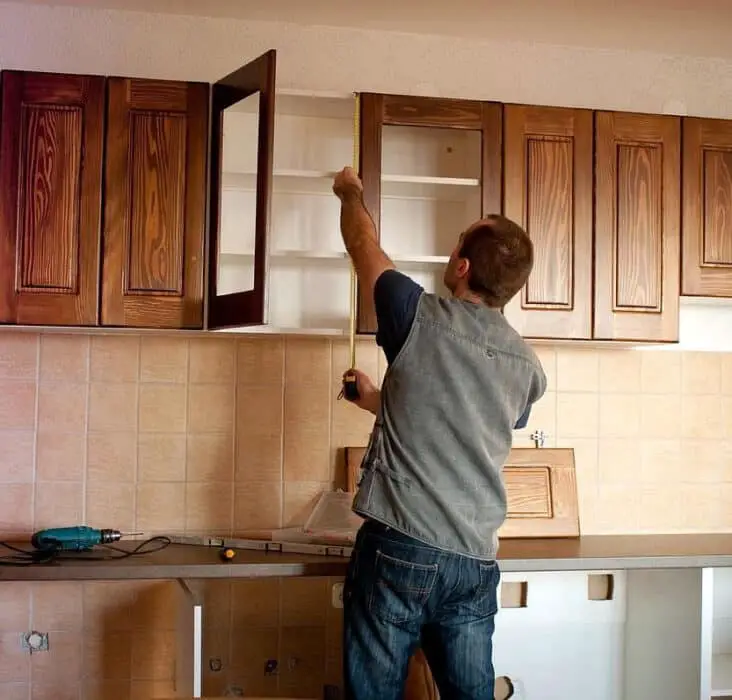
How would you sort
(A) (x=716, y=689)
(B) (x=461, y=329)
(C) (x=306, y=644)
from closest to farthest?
(B) (x=461, y=329) → (A) (x=716, y=689) → (C) (x=306, y=644)

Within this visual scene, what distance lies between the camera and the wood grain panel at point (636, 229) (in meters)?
2.43

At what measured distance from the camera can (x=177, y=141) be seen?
2266mm

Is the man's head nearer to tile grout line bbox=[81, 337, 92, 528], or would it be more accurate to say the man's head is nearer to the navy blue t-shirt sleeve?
the navy blue t-shirt sleeve

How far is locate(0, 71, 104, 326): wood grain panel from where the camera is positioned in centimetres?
220

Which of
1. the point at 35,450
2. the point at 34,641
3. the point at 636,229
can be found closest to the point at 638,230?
the point at 636,229

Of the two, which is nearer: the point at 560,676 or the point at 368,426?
the point at 560,676

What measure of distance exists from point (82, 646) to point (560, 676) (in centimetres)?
137

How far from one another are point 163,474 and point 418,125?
1.24 metres

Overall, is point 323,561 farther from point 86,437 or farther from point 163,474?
point 86,437

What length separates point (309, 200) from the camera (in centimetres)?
259

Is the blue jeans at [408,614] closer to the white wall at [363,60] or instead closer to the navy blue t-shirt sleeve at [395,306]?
the navy blue t-shirt sleeve at [395,306]

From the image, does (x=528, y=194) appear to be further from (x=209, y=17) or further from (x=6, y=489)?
(x=6, y=489)

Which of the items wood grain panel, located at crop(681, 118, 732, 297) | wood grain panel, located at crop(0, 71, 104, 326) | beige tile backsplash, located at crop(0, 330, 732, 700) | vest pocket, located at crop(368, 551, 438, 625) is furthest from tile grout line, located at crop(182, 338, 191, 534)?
wood grain panel, located at crop(681, 118, 732, 297)

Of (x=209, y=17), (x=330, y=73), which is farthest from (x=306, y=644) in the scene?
(x=209, y=17)
